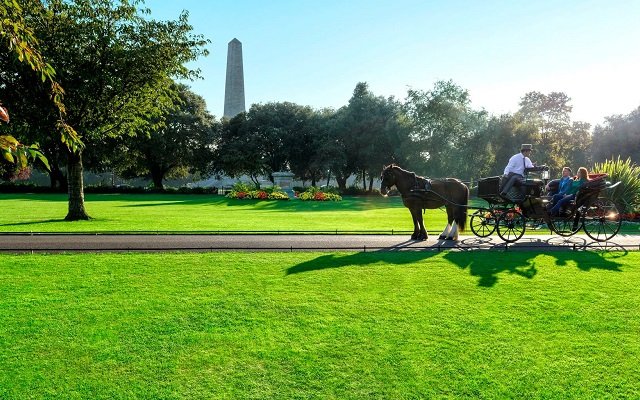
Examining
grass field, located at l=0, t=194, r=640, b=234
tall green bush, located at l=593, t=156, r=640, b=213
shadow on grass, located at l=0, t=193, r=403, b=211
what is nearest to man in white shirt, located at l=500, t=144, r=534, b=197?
grass field, located at l=0, t=194, r=640, b=234

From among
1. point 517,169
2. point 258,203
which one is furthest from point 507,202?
point 258,203

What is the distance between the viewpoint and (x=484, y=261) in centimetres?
1024

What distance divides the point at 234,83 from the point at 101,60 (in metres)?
55.8

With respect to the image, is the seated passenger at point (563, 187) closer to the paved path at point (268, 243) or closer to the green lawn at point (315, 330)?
the paved path at point (268, 243)

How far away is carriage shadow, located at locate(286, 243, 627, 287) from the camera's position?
9.23 m

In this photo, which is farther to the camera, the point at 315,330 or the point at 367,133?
the point at 367,133

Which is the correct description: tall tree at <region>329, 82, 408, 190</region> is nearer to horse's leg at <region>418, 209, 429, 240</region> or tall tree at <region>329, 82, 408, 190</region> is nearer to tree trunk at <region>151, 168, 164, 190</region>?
tree trunk at <region>151, 168, 164, 190</region>

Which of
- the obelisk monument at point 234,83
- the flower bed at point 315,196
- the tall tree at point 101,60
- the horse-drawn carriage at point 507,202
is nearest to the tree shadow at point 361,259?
the horse-drawn carriage at point 507,202

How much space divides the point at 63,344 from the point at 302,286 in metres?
3.82

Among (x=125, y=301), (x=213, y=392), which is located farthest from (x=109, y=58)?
(x=213, y=392)

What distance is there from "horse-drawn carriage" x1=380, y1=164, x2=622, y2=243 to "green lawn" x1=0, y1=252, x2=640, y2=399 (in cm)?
356

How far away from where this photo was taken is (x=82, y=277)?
8406 millimetres

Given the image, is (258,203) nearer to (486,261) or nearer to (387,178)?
(387,178)

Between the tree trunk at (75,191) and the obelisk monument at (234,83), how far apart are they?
5481cm
